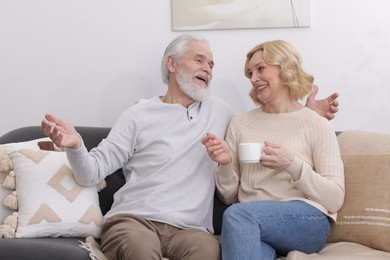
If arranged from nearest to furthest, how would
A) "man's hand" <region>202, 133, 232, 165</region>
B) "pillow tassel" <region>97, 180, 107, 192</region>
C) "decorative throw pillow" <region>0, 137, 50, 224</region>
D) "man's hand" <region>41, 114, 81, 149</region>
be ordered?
"man's hand" <region>41, 114, 81, 149</region>
"man's hand" <region>202, 133, 232, 165</region>
"decorative throw pillow" <region>0, 137, 50, 224</region>
"pillow tassel" <region>97, 180, 107, 192</region>

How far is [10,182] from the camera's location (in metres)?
2.29

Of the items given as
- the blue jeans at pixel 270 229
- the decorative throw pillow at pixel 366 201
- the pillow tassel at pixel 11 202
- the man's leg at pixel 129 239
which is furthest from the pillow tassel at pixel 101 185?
the decorative throw pillow at pixel 366 201

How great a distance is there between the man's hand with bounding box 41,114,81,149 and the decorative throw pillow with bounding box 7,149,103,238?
0.23m

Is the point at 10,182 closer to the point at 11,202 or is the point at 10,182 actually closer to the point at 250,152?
the point at 11,202

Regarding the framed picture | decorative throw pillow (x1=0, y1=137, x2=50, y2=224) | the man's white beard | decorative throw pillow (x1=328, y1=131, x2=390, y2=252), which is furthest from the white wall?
decorative throw pillow (x1=0, y1=137, x2=50, y2=224)

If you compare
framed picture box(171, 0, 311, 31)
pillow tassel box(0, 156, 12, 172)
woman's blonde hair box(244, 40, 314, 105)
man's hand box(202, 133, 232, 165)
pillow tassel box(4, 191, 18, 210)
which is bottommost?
pillow tassel box(4, 191, 18, 210)

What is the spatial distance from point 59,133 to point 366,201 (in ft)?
3.69

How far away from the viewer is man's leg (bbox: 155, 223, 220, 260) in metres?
1.98

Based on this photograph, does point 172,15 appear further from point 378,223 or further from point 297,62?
point 378,223

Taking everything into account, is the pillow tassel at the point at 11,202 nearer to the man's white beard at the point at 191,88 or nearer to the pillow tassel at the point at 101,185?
the pillow tassel at the point at 101,185

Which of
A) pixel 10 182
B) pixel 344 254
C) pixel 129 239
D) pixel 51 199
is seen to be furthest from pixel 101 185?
pixel 344 254

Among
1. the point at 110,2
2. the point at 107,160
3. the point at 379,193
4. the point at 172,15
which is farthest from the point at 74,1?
the point at 379,193

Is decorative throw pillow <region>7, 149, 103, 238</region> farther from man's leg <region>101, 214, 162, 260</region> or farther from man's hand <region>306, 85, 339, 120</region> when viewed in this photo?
man's hand <region>306, 85, 339, 120</region>

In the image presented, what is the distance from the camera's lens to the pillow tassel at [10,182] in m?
2.29
